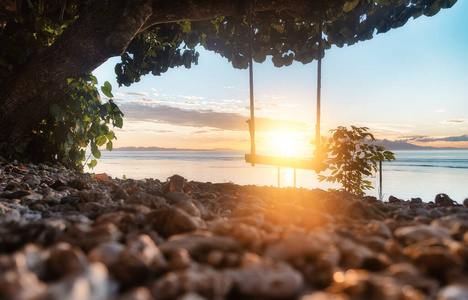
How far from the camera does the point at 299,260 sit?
1.00 m

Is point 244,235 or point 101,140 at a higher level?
point 101,140

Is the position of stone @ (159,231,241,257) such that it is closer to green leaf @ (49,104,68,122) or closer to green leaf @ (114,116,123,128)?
green leaf @ (49,104,68,122)

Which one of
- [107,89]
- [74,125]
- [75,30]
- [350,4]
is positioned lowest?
[74,125]

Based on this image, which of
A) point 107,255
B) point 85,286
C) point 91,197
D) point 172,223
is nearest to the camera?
point 85,286

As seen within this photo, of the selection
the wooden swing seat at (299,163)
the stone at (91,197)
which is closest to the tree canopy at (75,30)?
the wooden swing seat at (299,163)

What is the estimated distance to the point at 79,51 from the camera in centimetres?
395

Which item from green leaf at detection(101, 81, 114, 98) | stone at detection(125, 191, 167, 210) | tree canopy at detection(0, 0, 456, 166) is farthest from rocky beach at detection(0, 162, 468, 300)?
green leaf at detection(101, 81, 114, 98)

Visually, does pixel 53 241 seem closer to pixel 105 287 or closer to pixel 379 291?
pixel 105 287

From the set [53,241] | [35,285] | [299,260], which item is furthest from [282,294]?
[53,241]

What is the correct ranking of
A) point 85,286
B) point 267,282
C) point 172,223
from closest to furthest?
point 85,286 → point 267,282 → point 172,223

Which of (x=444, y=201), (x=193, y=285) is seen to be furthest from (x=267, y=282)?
(x=444, y=201)

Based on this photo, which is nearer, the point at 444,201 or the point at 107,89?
the point at 444,201

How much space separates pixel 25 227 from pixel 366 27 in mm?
5185

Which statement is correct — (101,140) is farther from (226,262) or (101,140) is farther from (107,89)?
(226,262)
